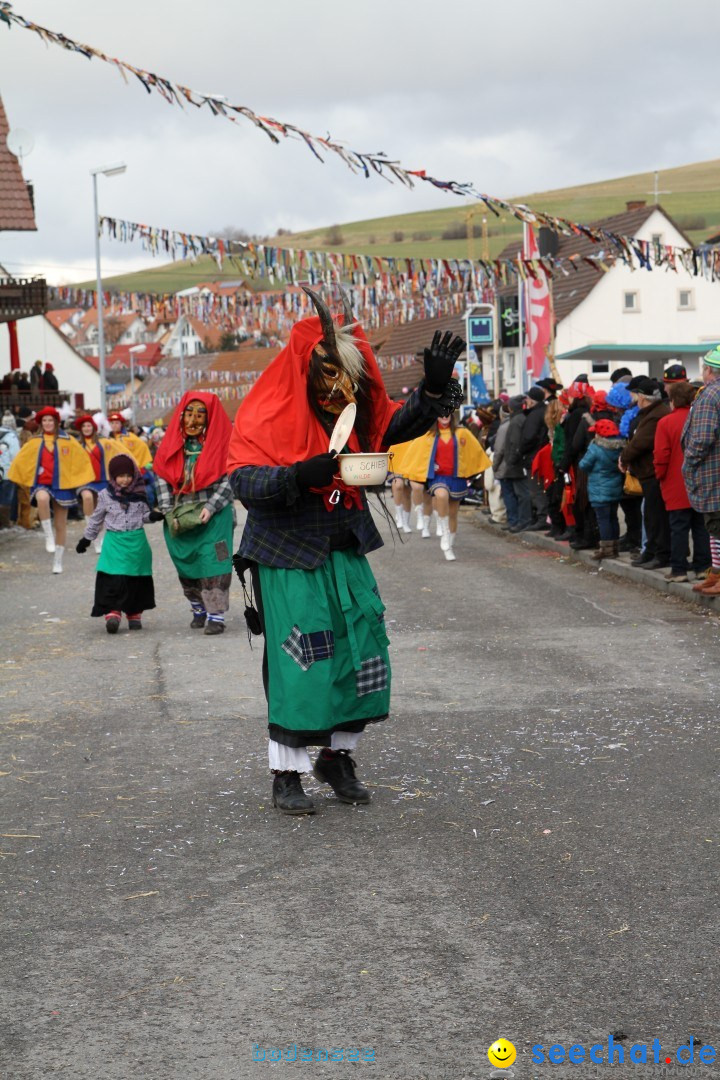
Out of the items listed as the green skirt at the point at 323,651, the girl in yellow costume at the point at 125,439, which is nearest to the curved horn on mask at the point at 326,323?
the green skirt at the point at 323,651

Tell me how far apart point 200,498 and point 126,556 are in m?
0.86

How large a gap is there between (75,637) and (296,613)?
5.99m

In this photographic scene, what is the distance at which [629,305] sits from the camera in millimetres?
58375

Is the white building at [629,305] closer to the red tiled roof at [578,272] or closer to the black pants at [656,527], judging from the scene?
the red tiled roof at [578,272]

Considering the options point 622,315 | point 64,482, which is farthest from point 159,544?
point 622,315

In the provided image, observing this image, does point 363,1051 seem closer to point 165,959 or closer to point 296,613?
point 165,959

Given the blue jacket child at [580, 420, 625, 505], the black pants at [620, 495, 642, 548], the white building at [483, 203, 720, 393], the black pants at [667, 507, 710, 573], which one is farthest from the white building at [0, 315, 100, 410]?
the black pants at [667, 507, 710, 573]

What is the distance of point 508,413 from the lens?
2219 cm

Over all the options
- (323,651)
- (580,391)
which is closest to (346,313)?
(323,651)

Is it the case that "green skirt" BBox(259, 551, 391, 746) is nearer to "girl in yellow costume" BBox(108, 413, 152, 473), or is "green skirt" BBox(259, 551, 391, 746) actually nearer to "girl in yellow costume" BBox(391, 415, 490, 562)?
"girl in yellow costume" BBox(391, 415, 490, 562)

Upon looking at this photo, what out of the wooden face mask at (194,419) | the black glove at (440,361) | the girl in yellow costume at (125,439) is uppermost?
the black glove at (440,361)

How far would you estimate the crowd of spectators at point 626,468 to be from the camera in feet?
36.6

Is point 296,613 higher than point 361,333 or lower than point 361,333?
lower

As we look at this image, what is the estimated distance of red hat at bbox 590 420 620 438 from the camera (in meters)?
14.5
